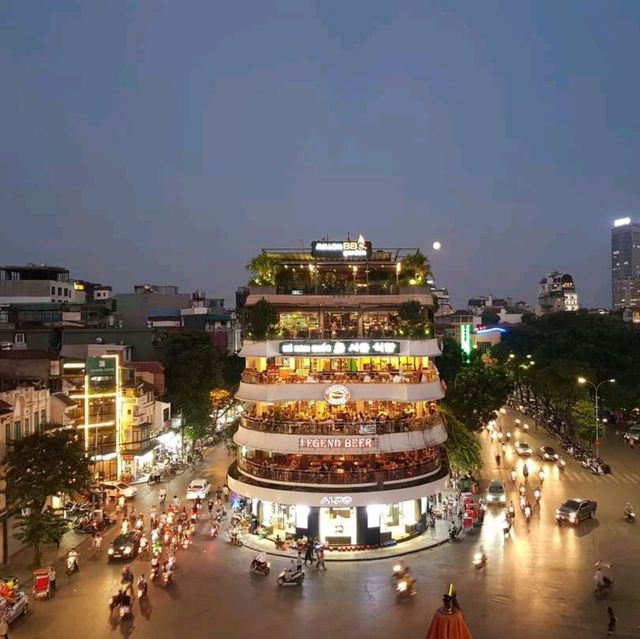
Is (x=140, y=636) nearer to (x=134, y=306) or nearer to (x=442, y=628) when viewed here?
(x=442, y=628)

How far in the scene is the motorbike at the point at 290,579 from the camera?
2514cm

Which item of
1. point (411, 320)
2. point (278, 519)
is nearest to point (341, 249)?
point (411, 320)

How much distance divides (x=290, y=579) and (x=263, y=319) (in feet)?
45.4

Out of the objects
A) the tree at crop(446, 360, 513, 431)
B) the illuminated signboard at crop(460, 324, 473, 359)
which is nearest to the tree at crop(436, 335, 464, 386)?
the illuminated signboard at crop(460, 324, 473, 359)

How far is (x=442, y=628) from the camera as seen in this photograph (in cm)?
1458

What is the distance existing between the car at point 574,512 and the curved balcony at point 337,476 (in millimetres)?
8491

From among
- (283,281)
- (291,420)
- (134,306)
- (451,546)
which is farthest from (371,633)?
(134,306)

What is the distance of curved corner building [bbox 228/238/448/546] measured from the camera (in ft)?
101

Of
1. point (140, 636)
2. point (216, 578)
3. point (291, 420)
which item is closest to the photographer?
point (140, 636)

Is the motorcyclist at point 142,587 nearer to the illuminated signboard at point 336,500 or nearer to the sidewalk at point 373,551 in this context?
the sidewalk at point 373,551

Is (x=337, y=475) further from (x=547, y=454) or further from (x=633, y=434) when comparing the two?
(x=633, y=434)

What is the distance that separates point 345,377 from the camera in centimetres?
3322

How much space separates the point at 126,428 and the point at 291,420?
18809 mm

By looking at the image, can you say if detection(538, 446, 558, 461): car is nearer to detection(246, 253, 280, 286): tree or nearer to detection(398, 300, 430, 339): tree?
detection(398, 300, 430, 339): tree
